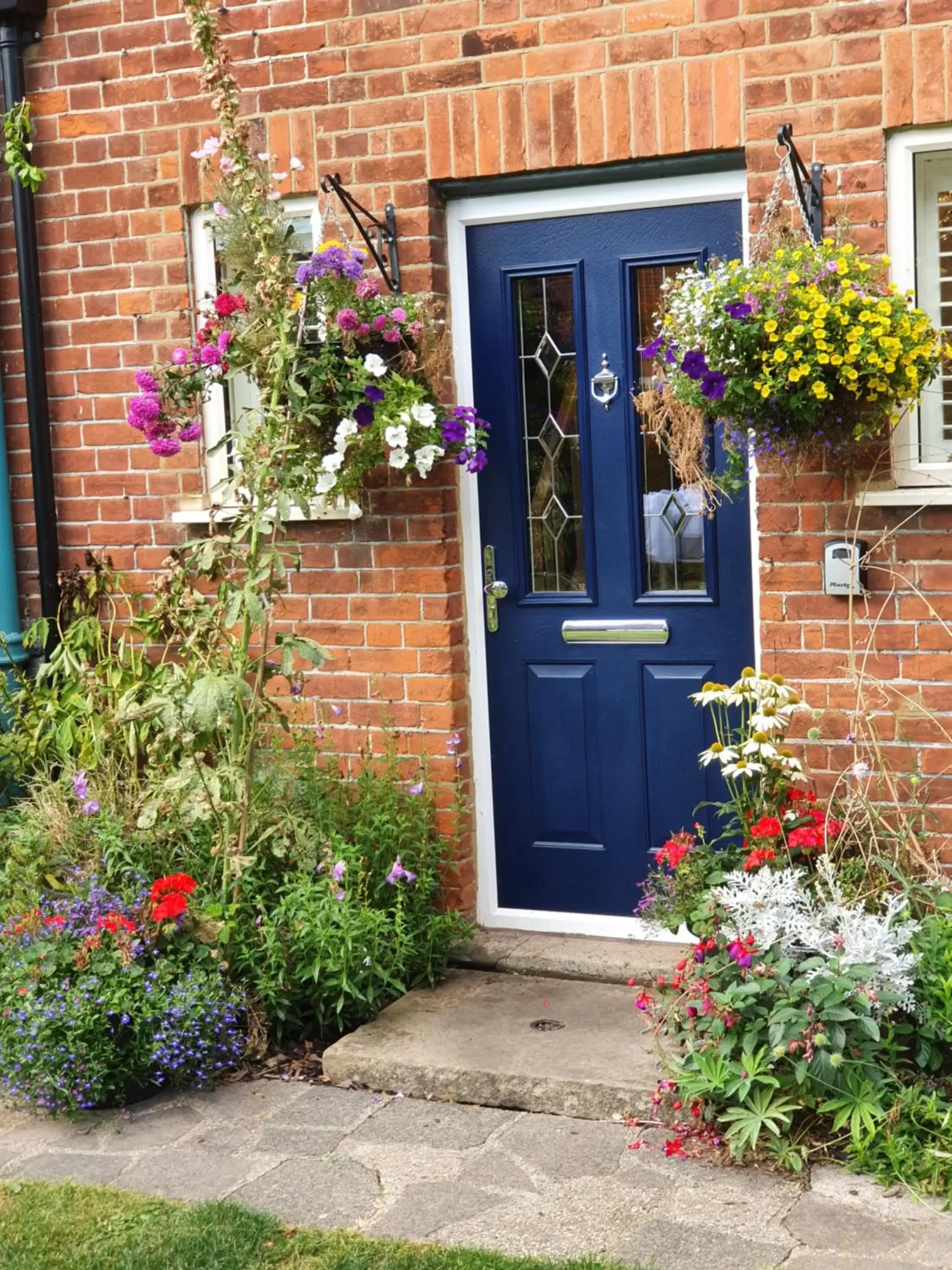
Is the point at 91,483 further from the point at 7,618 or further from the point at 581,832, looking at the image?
the point at 581,832

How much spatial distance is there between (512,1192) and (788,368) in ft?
7.73

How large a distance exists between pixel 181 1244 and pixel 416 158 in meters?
3.58

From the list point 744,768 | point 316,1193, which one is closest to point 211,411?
point 744,768

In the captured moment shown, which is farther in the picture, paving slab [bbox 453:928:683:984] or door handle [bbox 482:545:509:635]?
door handle [bbox 482:545:509:635]

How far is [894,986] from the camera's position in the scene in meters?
4.06

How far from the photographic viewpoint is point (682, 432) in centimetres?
493

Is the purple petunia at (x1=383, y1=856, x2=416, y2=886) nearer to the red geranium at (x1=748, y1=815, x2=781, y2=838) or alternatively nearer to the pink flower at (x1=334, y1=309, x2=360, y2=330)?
the red geranium at (x1=748, y1=815, x2=781, y2=838)

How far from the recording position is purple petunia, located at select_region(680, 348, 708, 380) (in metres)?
4.51

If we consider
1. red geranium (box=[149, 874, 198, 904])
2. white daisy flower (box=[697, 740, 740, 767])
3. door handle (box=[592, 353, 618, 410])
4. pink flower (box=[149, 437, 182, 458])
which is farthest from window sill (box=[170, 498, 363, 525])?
white daisy flower (box=[697, 740, 740, 767])

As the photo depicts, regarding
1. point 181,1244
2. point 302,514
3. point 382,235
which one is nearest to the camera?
point 181,1244

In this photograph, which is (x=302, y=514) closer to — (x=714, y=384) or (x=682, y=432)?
(x=682, y=432)

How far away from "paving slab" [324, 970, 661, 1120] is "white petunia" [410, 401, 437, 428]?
1916 millimetres

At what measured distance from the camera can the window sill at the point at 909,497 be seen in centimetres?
468

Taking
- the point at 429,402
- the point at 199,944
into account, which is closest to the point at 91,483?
the point at 429,402
